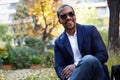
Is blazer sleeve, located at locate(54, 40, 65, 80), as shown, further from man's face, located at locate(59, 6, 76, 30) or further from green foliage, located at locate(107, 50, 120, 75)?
green foliage, located at locate(107, 50, 120, 75)

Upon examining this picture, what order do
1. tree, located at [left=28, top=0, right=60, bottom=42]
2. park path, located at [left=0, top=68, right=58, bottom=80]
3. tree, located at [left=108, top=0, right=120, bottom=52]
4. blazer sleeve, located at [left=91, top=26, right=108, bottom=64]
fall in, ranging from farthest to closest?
tree, located at [left=28, top=0, right=60, bottom=42] → tree, located at [left=108, top=0, right=120, bottom=52] → park path, located at [left=0, top=68, right=58, bottom=80] → blazer sleeve, located at [left=91, top=26, right=108, bottom=64]

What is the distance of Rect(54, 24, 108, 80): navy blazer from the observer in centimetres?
297

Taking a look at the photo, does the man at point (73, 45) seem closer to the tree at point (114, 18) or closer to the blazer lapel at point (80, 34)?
the blazer lapel at point (80, 34)

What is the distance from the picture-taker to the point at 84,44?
2.99m

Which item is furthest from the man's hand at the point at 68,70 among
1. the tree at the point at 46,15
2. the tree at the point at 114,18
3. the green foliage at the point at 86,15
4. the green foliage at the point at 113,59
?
the green foliage at the point at 86,15

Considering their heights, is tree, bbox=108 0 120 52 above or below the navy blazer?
below

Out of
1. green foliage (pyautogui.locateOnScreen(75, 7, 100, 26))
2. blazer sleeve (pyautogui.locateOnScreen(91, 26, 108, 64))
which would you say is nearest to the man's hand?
blazer sleeve (pyautogui.locateOnScreen(91, 26, 108, 64))

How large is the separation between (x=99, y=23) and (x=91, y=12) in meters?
1.73

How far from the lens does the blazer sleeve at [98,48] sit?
9.46ft

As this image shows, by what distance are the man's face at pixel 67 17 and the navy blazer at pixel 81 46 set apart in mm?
104

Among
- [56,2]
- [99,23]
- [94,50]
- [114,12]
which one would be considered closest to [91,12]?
[99,23]

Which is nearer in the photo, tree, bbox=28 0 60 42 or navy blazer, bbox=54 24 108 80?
navy blazer, bbox=54 24 108 80

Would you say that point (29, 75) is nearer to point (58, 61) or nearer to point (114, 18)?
point (114, 18)

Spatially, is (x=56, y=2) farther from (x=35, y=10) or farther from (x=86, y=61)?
(x=86, y=61)
